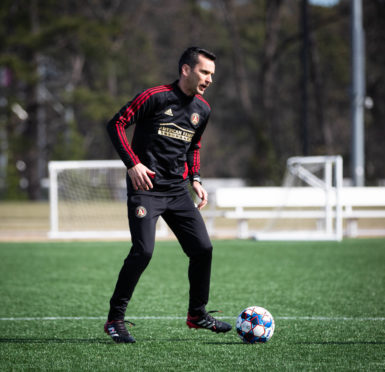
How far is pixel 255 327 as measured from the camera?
5.06 metres

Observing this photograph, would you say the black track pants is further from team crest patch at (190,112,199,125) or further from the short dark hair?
the short dark hair

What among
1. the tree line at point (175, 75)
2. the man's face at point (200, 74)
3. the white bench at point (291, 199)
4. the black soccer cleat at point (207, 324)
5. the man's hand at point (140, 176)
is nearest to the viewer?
the man's hand at point (140, 176)

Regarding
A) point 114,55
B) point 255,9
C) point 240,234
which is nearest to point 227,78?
point 255,9

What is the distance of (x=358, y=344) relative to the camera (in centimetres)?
505

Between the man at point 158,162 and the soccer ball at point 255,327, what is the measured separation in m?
0.58

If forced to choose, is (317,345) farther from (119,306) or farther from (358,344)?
(119,306)

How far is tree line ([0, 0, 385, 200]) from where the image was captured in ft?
109

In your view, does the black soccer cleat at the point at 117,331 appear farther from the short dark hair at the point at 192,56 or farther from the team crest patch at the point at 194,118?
the short dark hair at the point at 192,56

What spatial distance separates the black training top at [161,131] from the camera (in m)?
4.92

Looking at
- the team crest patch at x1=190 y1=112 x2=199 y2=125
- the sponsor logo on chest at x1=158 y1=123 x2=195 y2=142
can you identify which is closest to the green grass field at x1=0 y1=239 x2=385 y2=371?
the sponsor logo on chest at x1=158 y1=123 x2=195 y2=142

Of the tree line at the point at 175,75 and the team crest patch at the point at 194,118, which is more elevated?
the tree line at the point at 175,75

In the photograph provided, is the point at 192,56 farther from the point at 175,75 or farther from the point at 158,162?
the point at 175,75

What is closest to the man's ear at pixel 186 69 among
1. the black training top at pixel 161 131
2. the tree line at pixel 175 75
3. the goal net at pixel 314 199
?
the black training top at pixel 161 131

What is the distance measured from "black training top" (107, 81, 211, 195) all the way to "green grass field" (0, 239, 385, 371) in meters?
1.26
